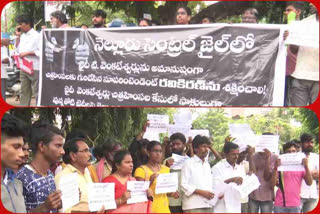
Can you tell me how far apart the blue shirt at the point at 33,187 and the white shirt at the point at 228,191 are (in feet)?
7.64

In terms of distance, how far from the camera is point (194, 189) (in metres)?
5.12

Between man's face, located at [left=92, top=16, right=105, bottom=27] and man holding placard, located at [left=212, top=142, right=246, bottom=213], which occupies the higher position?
man's face, located at [left=92, top=16, right=105, bottom=27]

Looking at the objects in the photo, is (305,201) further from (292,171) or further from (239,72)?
(239,72)

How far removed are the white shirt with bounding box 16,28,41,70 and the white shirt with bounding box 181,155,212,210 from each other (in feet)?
8.56

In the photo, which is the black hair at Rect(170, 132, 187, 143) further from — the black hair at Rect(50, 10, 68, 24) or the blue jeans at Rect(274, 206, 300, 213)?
the black hair at Rect(50, 10, 68, 24)

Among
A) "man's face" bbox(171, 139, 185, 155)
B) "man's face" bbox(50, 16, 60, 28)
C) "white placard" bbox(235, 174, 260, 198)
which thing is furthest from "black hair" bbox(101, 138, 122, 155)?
"man's face" bbox(50, 16, 60, 28)

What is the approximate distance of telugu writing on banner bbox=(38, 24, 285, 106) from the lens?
5.82 meters

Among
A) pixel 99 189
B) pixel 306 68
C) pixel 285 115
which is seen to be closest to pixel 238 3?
pixel 285 115

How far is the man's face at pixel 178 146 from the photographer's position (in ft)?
18.3

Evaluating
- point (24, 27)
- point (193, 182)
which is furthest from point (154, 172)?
point (24, 27)

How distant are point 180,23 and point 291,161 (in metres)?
2.35

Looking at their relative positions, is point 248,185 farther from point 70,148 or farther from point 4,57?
point 4,57

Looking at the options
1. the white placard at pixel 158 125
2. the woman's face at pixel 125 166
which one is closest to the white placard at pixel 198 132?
the white placard at pixel 158 125

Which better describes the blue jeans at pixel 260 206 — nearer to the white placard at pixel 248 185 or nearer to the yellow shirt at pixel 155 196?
the white placard at pixel 248 185
